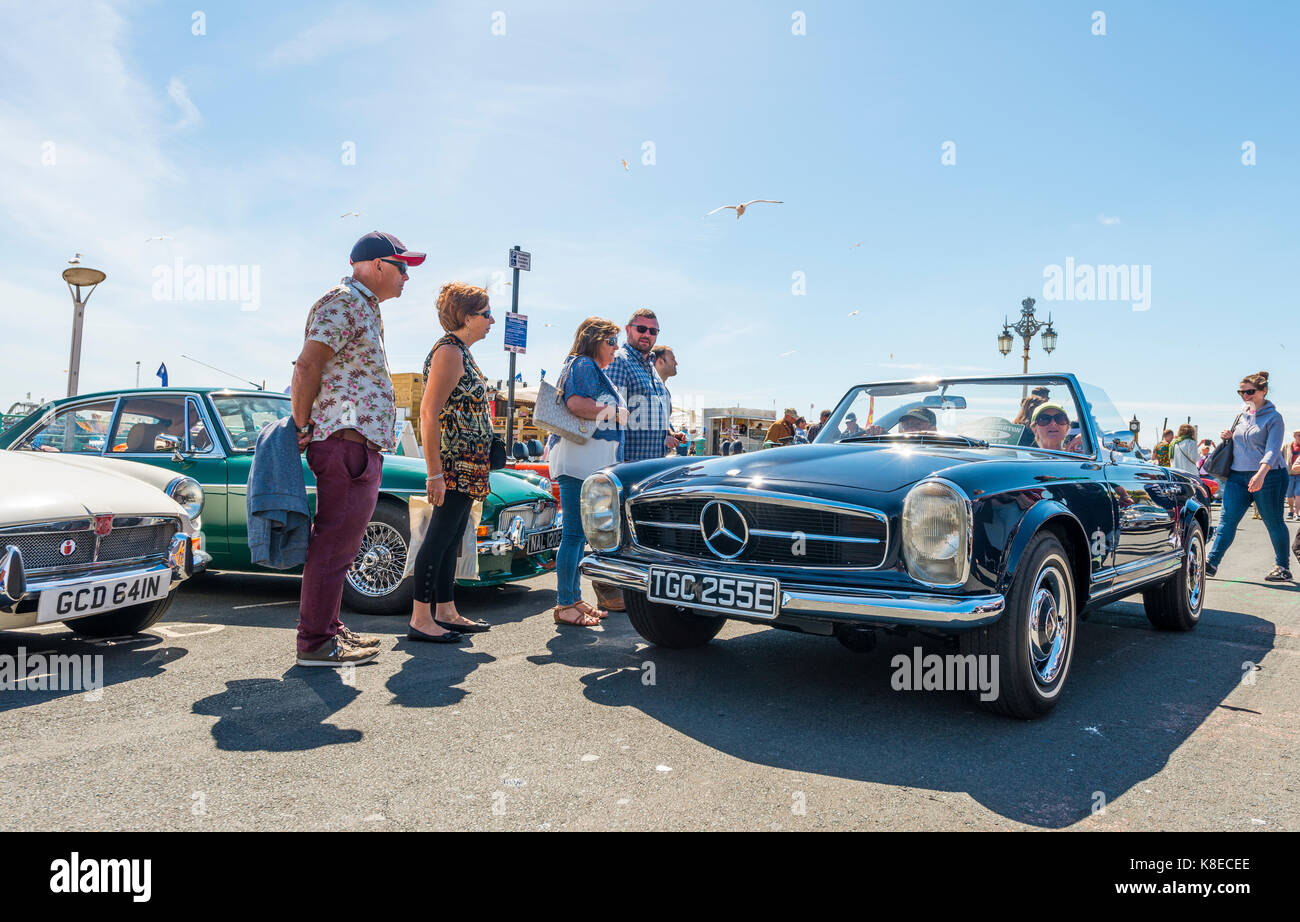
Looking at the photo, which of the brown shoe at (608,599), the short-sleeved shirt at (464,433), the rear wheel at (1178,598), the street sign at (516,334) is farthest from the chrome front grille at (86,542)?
the street sign at (516,334)

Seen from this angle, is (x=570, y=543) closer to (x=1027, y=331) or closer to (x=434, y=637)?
(x=434, y=637)

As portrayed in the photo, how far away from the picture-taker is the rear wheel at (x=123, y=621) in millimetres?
4090

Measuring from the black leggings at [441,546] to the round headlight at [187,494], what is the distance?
3.85ft

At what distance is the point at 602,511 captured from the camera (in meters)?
3.84

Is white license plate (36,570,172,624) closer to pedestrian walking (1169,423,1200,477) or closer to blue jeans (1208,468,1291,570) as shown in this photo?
blue jeans (1208,468,1291,570)

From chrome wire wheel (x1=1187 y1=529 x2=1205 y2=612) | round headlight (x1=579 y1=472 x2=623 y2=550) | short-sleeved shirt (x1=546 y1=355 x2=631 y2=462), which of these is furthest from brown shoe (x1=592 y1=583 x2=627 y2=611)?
chrome wire wheel (x1=1187 y1=529 x2=1205 y2=612)

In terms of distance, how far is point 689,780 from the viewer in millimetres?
2482

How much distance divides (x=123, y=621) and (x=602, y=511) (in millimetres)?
2323

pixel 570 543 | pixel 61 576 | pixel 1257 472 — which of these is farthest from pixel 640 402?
pixel 1257 472

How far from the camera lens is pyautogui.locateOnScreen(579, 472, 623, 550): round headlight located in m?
3.79
